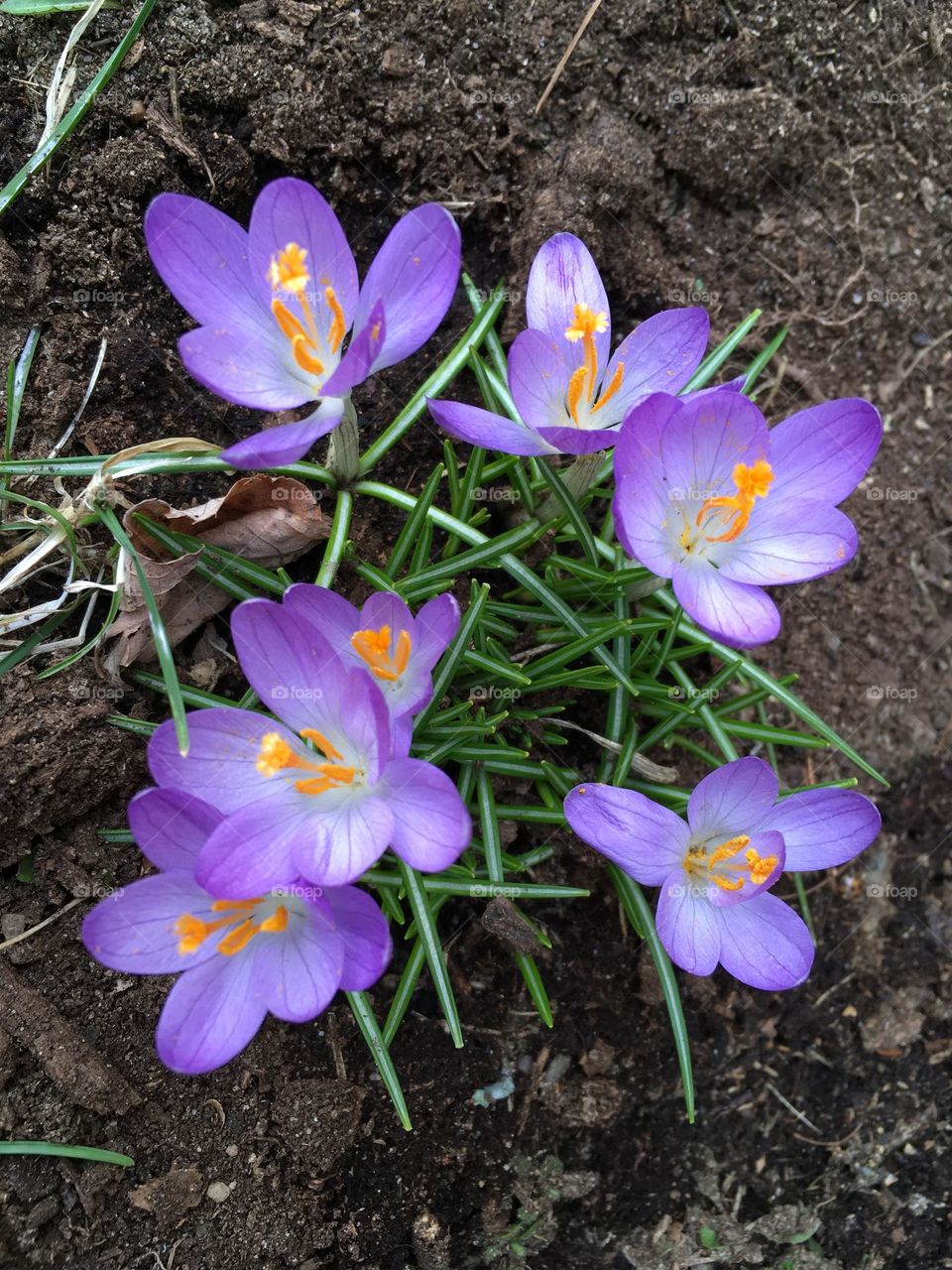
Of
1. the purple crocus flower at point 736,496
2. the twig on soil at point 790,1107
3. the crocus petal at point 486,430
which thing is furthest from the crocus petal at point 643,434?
the twig on soil at point 790,1107

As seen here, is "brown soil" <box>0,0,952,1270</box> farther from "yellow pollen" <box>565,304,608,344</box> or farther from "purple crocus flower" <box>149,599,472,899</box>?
"yellow pollen" <box>565,304,608,344</box>

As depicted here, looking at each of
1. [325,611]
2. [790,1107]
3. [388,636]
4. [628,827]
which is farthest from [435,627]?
[790,1107]

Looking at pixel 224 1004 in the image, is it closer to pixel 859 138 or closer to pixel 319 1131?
pixel 319 1131

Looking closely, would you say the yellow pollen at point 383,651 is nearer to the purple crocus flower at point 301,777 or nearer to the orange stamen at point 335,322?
the purple crocus flower at point 301,777

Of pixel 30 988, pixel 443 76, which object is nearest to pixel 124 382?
pixel 443 76

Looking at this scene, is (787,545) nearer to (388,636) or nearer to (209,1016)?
(388,636)
